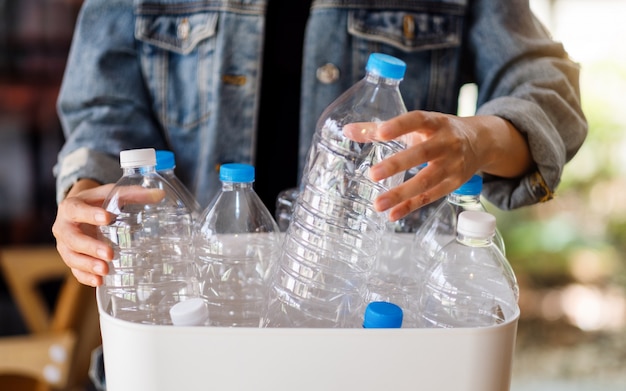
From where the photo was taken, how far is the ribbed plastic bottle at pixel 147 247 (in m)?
0.77

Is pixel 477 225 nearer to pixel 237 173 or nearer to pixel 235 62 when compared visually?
pixel 237 173

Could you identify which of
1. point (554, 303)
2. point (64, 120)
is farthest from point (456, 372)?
point (554, 303)

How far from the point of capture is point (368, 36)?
1.06 metres

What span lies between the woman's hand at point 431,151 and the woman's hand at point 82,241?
0.31 meters

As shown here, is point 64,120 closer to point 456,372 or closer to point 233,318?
point 233,318

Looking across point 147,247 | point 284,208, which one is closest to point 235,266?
point 147,247

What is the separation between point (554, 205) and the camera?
2818 millimetres

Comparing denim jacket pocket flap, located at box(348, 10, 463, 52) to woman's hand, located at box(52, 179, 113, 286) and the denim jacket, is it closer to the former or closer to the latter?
the denim jacket

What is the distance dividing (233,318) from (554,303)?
2.37 metres

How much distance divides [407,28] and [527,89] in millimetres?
247

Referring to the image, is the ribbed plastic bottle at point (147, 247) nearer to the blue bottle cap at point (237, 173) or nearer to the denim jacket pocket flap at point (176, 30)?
the blue bottle cap at point (237, 173)

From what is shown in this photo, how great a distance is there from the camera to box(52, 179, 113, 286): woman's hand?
2.22 ft

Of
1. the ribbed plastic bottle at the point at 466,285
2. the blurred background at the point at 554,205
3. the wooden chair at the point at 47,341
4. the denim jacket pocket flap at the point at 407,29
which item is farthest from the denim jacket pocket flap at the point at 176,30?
the blurred background at the point at 554,205

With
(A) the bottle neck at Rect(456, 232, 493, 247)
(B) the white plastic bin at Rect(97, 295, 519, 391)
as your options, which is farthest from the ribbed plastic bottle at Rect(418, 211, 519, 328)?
(B) the white plastic bin at Rect(97, 295, 519, 391)
